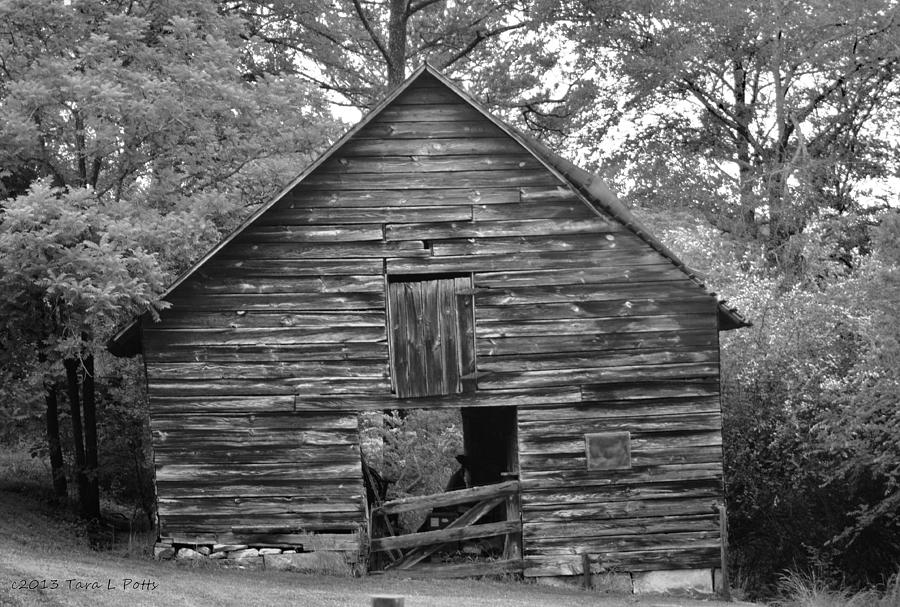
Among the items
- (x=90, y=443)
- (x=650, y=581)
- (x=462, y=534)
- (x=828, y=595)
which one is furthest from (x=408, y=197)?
(x=828, y=595)

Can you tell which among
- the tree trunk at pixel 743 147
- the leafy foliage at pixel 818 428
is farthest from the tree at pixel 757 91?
the leafy foliage at pixel 818 428

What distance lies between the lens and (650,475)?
16.9m

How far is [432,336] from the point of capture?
16859 millimetres

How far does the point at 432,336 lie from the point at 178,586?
200 inches

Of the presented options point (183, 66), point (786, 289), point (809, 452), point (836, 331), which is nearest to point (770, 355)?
point (836, 331)

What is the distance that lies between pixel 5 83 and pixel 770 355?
555 inches

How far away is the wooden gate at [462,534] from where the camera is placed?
17016mm

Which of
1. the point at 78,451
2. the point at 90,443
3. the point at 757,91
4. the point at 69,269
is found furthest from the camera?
the point at 757,91

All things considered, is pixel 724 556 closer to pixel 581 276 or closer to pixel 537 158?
pixel 581 276

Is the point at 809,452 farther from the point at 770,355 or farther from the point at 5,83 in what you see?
the point at 5,83

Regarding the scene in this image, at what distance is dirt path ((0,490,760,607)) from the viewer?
1229cm

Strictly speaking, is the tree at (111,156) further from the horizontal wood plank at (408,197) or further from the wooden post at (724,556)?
the wooden post at (724,556)

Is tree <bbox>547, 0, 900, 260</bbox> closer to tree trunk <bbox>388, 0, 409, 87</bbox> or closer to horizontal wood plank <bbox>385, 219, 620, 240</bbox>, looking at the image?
tree trunk <bbox>388, 0, 409, 87</bbox>

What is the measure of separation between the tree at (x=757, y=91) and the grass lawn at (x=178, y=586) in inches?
631
